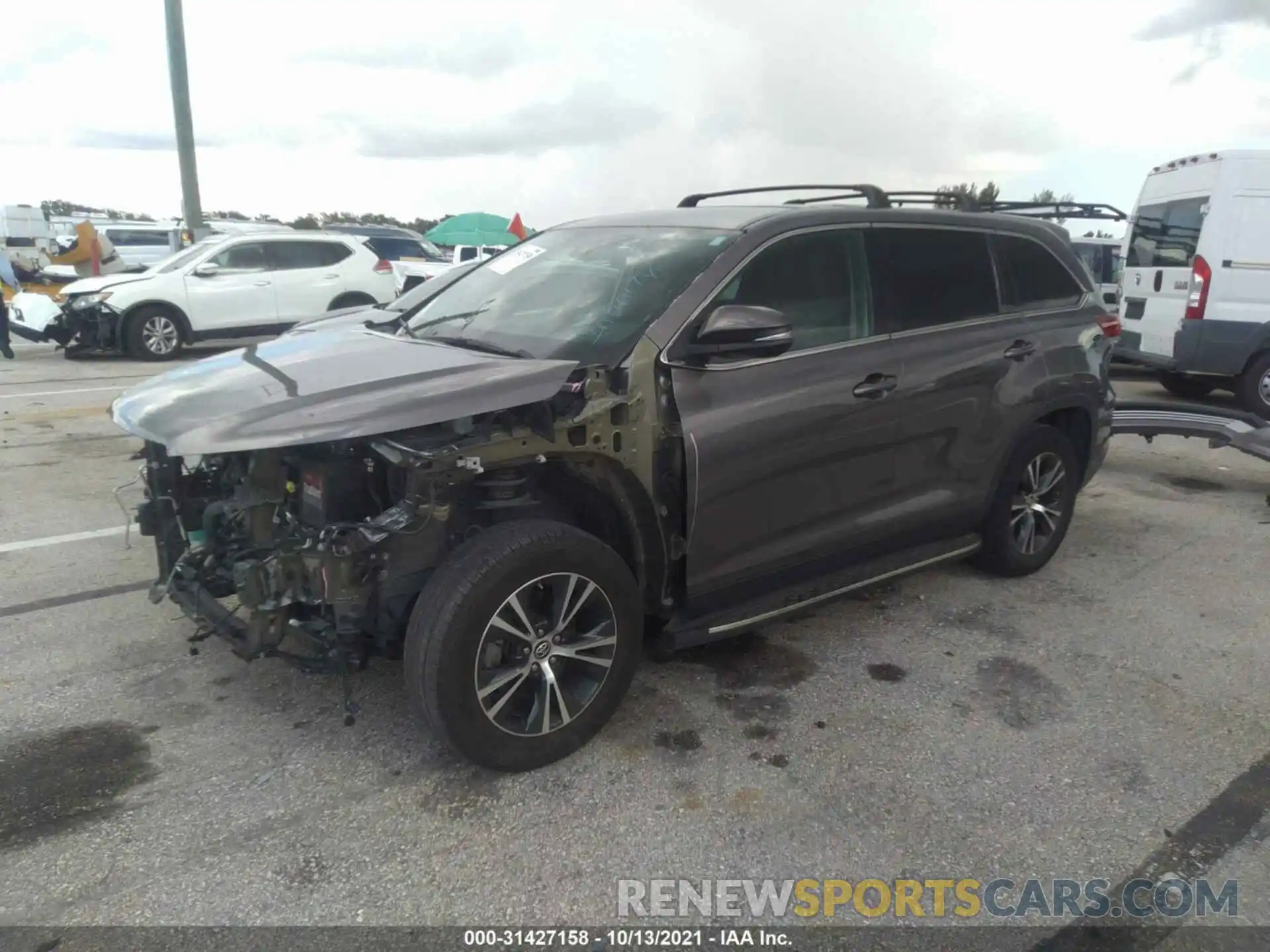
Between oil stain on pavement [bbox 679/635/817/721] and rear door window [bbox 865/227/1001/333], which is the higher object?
rear door window [bbox 865/227/1001/333]

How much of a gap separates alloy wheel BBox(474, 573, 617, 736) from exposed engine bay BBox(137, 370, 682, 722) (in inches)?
11.5

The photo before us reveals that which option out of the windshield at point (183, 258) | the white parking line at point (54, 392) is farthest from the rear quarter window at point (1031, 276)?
the windshield at point (183, 258)

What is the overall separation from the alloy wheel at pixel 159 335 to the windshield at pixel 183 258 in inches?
27.3

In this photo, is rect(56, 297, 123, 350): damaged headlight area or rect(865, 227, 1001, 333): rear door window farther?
rect(56, 297, 123, 350): damaged headlight area

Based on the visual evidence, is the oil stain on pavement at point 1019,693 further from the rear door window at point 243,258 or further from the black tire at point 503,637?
the rear door window at point 243,258

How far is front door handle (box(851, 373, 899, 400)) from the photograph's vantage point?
3.73 meters

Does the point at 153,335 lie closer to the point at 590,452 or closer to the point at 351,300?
the point at 351,300

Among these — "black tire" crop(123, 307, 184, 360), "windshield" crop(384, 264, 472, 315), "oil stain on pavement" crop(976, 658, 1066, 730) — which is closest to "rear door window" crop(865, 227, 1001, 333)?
"oil stain on pavement" crop(976, 658, 1066, 730)

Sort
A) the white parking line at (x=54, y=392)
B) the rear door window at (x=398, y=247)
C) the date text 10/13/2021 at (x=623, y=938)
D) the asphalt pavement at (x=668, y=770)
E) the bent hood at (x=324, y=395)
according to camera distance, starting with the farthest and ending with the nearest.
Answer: the rear door window at (x=398, y=247), the white parking line at (x=54, y=392), the bent hood at (x=324, y=395), the asphalt pavement at (x=668, y=770), the date text 10/13/2021 at (x=623, y=938)

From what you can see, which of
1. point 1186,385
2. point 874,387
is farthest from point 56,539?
point 1186,385

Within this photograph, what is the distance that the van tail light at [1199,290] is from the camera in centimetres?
916

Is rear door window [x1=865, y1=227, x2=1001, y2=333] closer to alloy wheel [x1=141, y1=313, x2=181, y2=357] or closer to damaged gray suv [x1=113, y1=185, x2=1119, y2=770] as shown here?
damaged gray suv [x1=113, y1=185, x2=1119, y2=770]

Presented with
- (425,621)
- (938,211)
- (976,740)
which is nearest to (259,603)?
(425,621)

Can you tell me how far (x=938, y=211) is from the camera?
433cm
